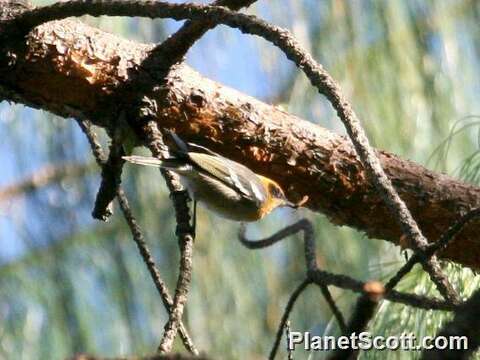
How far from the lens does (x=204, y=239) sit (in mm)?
1798

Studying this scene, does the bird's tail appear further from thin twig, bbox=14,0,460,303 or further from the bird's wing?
thin twig, bbox=14,0,460,303

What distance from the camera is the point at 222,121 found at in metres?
1.05

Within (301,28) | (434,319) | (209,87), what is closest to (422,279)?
(434,319)

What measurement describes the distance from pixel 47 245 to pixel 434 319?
3.01ft

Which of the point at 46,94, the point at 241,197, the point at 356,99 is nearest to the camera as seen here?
the point at 46,94

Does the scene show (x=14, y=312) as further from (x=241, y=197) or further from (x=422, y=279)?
(x=422, y=279)

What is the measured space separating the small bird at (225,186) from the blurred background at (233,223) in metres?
0.16

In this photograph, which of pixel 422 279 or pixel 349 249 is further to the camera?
pixel 349 249

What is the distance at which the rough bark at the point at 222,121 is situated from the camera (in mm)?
1028

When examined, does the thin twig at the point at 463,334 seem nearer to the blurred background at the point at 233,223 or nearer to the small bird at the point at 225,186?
the small bird at the point at 225,186

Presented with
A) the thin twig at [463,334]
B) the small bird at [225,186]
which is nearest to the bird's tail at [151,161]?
the small bird at [225,186]

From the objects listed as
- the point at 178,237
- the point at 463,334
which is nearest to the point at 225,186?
the point at 178,237

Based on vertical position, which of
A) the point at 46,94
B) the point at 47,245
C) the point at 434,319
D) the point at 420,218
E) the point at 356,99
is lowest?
the point at 434,319

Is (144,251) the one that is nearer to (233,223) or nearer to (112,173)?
(112,173)
